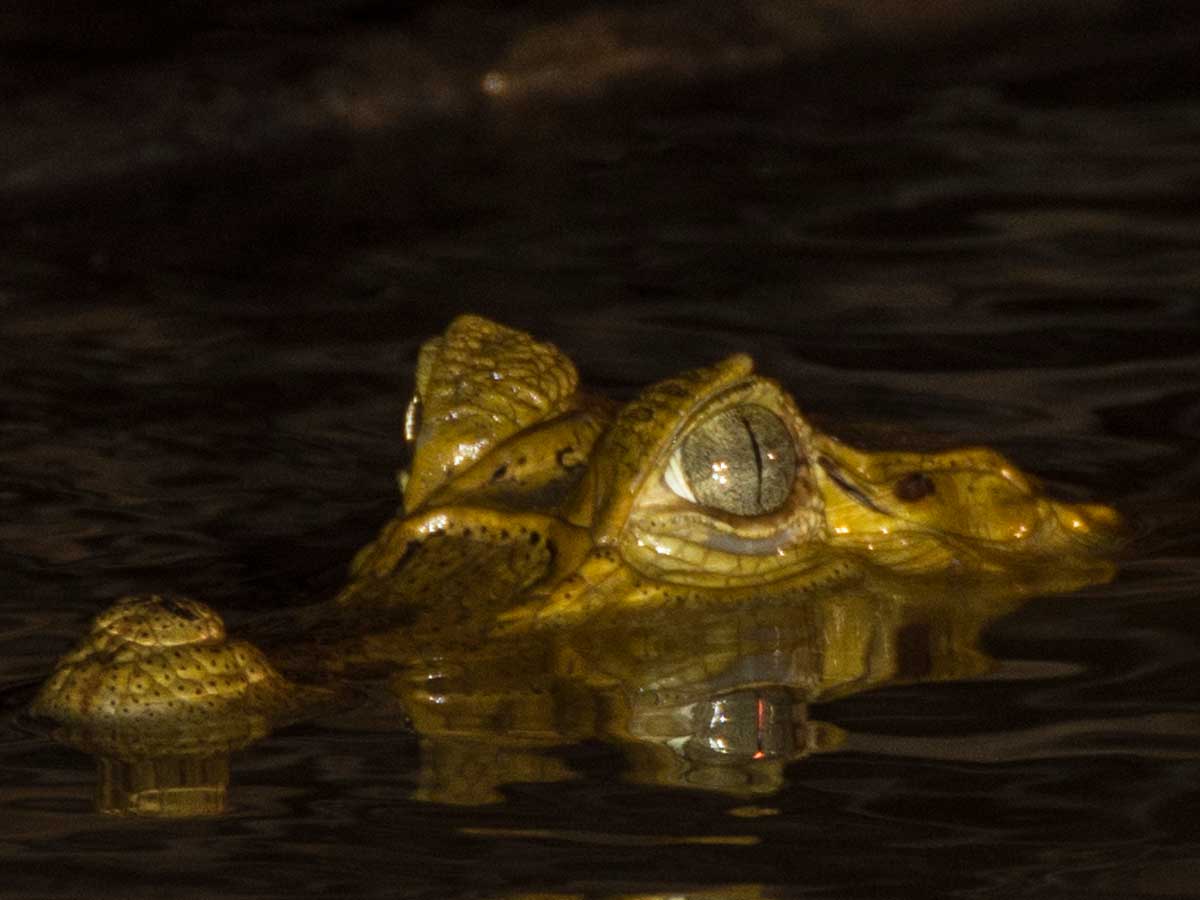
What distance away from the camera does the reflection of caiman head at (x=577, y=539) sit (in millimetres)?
3604

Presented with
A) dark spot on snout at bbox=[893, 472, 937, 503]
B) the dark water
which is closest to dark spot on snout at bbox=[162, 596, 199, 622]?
the dark water

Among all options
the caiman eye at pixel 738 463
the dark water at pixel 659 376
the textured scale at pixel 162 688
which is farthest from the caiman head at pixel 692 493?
the textured scale at pixel 162 688

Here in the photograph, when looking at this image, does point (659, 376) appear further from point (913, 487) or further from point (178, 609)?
point (178, 609)

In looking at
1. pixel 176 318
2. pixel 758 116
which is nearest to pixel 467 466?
pixel 176 318

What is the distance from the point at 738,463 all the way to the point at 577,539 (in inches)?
11.4

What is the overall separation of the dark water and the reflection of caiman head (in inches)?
5.0

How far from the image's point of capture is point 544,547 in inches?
163

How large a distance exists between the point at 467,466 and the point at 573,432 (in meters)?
0.19

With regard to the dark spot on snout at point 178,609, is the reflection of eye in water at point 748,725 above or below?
below

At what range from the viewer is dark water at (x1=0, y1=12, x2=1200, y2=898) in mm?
3211

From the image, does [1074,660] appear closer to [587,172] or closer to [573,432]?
[573,432]

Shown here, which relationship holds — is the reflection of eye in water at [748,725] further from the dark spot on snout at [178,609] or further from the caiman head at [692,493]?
the dark spot on snout at [178,609]

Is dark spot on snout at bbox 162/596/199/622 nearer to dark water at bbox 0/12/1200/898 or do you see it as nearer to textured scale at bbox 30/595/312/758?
textured scale at bbox 30/595/312/758

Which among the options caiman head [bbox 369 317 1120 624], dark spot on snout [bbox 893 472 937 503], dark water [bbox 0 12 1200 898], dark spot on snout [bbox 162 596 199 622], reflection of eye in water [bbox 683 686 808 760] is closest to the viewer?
dark water [bbox 0 12 1200 898]
